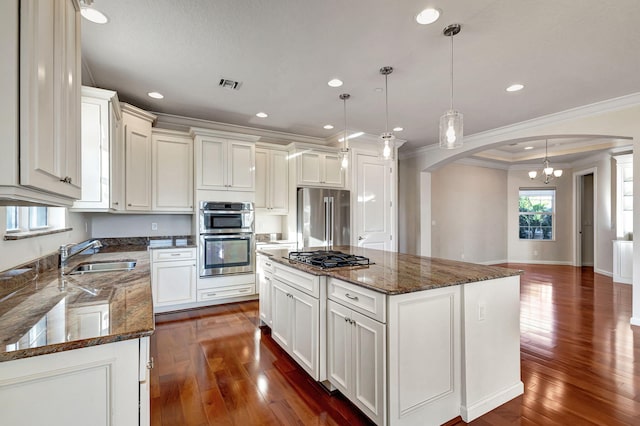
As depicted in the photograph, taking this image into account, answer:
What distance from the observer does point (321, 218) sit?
184 inches

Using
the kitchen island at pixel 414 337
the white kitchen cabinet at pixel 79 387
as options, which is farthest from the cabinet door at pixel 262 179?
the white kitchen cabinet at pixel 79 387

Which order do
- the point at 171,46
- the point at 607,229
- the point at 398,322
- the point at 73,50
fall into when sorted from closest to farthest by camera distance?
1. the point at 73,50
2. the point at 398,322
3. the point at 171,46
4. the point at 607,229

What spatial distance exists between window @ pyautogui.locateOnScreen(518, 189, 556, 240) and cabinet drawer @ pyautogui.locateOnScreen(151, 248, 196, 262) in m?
8.14

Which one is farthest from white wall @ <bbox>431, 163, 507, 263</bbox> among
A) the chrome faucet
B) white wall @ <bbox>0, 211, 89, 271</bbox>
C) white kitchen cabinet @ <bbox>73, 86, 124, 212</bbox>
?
white wall @ <bbox>0, 211, 89, 271</bbox>

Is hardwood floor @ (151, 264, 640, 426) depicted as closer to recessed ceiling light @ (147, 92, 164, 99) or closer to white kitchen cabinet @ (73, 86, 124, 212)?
white kitchen cabinet @ (73, 86, 124, 212)

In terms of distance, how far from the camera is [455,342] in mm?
1812

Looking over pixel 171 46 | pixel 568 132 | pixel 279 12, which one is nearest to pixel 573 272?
pixel 568 132

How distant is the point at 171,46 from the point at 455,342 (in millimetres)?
3048

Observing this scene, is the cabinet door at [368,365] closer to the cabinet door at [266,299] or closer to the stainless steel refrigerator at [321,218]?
the cabinet door at [266,299]

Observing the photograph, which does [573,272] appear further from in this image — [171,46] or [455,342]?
[171,46]

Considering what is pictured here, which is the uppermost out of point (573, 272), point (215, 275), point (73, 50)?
point (73, 50)

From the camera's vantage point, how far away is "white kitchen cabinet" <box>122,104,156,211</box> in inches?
139

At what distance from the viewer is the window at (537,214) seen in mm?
7691

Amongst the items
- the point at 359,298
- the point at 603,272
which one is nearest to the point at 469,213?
the point at 603,272
